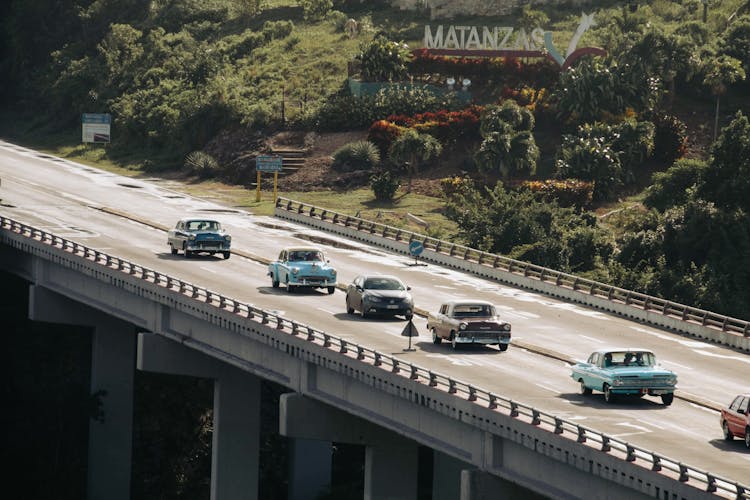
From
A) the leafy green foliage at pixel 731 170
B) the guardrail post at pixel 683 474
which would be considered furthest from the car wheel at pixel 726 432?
the leafy green foliage at pixel 731 170

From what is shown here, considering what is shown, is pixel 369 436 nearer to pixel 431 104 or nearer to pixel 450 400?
pixel 450 400

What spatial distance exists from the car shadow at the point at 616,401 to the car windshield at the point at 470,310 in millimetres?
7148

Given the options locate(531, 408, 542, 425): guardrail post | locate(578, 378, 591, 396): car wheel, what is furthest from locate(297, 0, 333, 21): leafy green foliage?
locate(531, 408, 542, 425): guardrail post

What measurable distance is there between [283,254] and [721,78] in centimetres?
5321

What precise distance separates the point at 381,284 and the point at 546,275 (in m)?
14.9

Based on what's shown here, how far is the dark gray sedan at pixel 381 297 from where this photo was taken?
52719 millimetres

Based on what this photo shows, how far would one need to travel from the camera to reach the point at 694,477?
28.9m

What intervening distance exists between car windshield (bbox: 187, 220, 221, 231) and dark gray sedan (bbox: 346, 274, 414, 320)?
657 inches

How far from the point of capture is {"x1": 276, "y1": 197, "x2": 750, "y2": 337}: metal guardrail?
181 feet

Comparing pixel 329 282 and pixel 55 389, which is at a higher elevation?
pixel 329 282

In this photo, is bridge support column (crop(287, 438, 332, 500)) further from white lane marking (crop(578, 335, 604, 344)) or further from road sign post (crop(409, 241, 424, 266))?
white lane marking (crop(578, 335, 604, 344))

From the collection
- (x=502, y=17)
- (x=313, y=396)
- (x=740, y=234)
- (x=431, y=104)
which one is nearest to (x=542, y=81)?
(x=431, y=104)

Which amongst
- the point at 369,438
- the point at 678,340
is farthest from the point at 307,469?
the point at 369,438

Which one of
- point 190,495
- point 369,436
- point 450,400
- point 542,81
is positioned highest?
point 542,81
